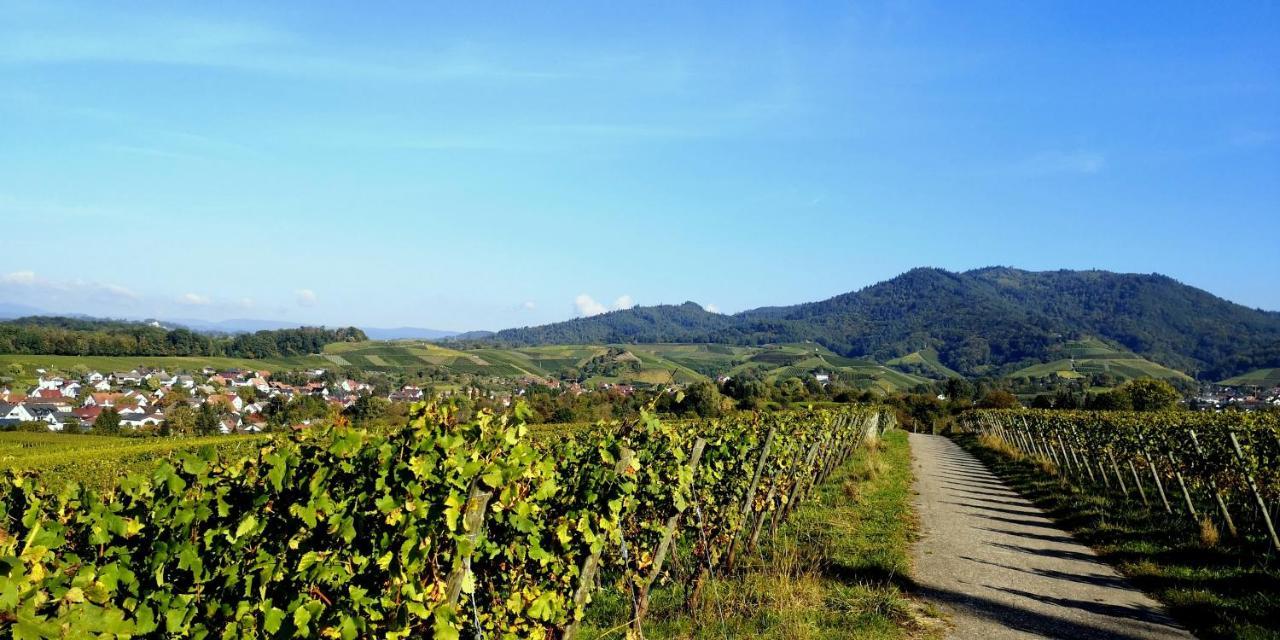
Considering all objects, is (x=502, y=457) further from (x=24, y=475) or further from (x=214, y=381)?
(x=214, y=381)

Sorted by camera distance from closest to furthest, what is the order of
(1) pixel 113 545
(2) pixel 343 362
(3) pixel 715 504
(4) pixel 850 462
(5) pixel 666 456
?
1. (1) pixel 113 545
2. (5) pixel 666 456
3. (3) pixel 715 504
4. (4) pixel 850 462
5. (2) pixel 343 362

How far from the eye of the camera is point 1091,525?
38.8 feet

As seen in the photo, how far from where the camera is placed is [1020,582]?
8.39 meters

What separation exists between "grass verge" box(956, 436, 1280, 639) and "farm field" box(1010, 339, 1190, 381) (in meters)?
137

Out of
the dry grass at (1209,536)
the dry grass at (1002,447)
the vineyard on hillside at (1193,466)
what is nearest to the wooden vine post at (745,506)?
the dry grass at (1209,536)

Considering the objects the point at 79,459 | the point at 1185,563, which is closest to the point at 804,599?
the point at 1185,563

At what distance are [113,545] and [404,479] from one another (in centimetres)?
134

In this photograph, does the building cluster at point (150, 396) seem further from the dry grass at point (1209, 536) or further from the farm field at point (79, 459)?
the dry grass at point (1209, 536)

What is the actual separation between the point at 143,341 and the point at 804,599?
129m

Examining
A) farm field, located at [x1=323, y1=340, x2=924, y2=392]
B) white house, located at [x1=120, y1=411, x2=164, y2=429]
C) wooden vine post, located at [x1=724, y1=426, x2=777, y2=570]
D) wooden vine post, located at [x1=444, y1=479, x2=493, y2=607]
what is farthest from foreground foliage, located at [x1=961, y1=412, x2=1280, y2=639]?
farm field, located at [x1=323, y1=340, x2=924, y2=392]

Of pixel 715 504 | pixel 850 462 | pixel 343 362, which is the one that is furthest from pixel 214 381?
pixel 715 504

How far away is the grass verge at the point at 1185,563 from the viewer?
6.82 meters

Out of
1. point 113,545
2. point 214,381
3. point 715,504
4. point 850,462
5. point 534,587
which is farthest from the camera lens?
point 214,381

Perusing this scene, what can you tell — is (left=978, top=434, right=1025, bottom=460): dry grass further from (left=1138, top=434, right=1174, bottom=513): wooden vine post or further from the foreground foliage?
(left=1138, top=434, right=1174, bottom=513): wooden vine post
